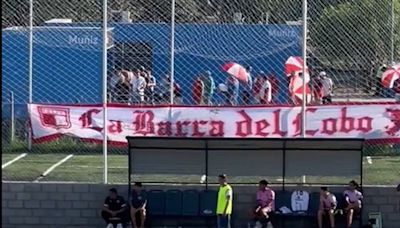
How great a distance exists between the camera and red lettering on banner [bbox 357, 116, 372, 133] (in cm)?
1841

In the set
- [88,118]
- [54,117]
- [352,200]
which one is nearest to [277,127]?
[352,200]

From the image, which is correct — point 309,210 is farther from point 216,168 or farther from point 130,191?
point 130,191

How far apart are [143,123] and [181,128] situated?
0.68 meters

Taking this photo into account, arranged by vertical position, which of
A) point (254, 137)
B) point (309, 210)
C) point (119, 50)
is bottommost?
point (309, 210)

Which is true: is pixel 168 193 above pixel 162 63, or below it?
below

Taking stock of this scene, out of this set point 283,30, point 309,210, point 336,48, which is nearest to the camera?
point 309,210

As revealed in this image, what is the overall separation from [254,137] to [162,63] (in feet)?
24.4

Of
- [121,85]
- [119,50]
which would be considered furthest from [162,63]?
[121,85]

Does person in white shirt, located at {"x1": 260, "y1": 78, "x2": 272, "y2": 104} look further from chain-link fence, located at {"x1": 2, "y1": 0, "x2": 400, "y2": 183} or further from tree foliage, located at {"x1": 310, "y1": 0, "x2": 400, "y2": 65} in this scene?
tree foliage, located at {"x1": 310, "y1": 0, "x2": 400, "y2": 65}

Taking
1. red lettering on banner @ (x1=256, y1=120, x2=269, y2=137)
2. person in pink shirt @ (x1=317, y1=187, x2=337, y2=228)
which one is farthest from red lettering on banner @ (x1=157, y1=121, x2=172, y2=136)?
person in pink shirt @ (x1=317, y1=187, x2=337, y2=228)

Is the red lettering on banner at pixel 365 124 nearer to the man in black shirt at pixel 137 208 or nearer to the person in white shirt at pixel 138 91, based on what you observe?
the man in black shirt at pixel 137 208

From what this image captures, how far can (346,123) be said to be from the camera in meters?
18.5

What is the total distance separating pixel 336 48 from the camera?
2281 cm

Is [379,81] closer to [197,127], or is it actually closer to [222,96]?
[222,96]
